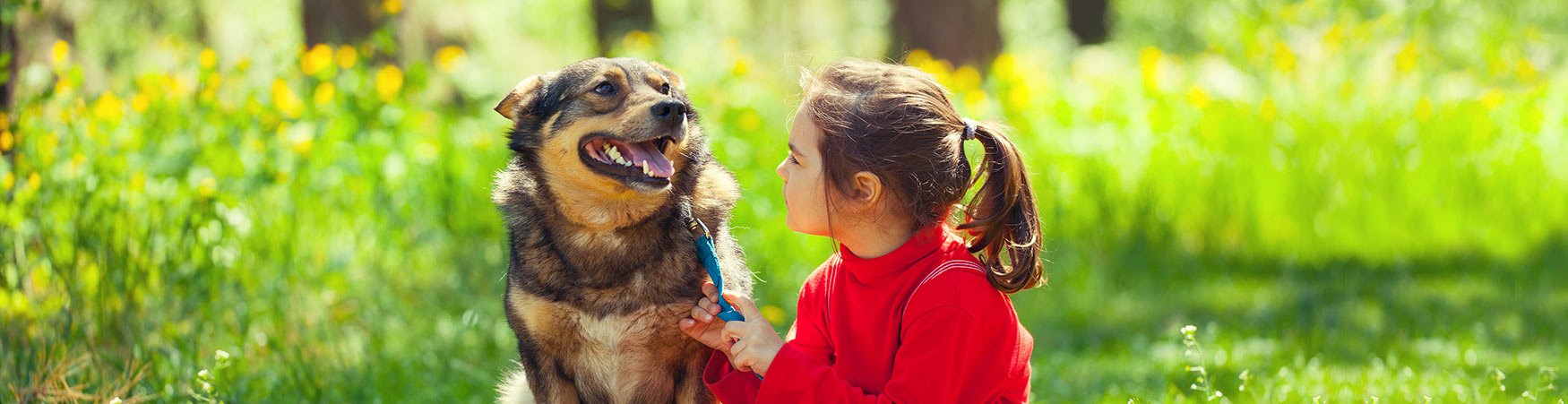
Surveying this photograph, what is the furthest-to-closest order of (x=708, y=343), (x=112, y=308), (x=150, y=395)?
1. (x=112, y=308)
2. (x=150, y=395)
3. (x=708, y=343)

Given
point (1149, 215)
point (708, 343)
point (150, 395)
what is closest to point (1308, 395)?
point (708, 343)

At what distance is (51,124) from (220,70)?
0.93 m

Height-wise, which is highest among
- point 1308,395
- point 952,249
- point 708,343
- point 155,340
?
point 952,249

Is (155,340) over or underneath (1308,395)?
→ underneath

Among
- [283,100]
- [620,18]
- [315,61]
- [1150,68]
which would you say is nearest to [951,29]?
[1150,68]

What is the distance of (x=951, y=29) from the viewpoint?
29.9ft

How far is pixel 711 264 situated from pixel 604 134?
420 millimetres

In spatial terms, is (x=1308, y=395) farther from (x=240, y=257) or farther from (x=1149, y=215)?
(x=240, y=257)

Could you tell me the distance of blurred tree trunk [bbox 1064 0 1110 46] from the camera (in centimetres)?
1492

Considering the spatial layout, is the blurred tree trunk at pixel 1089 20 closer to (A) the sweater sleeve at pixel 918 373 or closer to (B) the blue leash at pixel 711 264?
(B) the blue leash at pixel 711 264

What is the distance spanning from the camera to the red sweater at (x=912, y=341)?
8.14 ft

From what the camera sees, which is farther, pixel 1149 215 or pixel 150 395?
pixel 1149 215

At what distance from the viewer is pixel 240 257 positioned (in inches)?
187

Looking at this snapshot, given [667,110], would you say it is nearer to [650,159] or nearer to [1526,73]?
[650,159]
